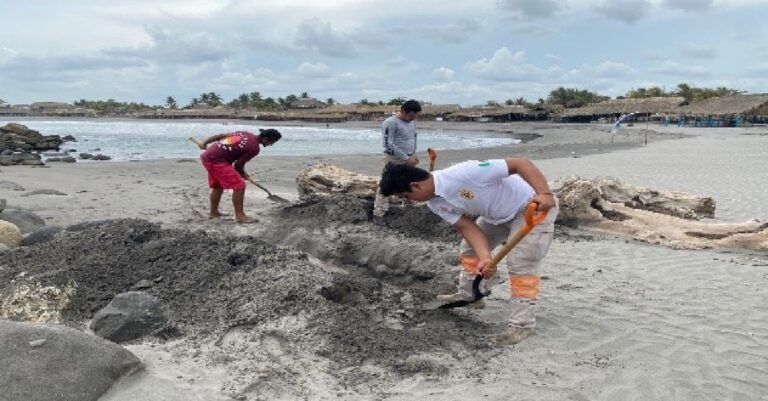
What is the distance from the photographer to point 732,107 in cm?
4594

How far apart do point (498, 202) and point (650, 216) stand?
4.55 meters

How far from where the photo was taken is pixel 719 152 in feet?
76.0

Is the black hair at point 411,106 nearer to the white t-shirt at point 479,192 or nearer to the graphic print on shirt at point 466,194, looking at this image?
the white t-shirt at point 479,192

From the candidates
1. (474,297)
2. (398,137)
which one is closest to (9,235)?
(398,137)

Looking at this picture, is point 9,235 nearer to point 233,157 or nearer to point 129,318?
point 233,157

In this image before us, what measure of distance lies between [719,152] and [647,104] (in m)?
36.9

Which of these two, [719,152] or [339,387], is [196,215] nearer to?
[339,387]

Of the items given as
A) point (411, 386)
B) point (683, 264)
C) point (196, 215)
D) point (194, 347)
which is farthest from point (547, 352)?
point (196, 215)

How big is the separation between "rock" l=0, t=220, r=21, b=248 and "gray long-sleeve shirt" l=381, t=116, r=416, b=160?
4.33 meters

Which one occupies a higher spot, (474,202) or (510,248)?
(474,202)

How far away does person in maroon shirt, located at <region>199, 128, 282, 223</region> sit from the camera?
873 cm

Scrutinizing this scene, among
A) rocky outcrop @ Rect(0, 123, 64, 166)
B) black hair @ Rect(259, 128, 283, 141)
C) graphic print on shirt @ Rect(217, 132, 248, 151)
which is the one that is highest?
black hair @ Rect(259, 128, 283, 141)

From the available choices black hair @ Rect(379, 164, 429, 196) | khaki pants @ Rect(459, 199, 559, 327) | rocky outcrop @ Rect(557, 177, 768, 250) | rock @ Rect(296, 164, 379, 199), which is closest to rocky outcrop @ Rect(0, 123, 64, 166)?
rock @ Rect(296, 164, 379, 199)

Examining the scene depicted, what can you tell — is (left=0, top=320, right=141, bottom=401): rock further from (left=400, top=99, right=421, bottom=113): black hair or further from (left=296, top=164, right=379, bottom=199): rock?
(left=296, top=164, right=379, bottom=199): rock
